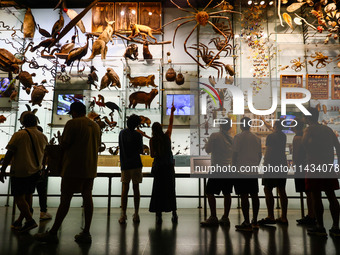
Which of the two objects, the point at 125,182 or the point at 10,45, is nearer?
the point at 125,182

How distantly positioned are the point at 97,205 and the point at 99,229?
211cm

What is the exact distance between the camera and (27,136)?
3061 millimetres

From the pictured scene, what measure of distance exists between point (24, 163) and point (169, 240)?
171 cm

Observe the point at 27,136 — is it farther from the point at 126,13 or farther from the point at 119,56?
the point at 126,13

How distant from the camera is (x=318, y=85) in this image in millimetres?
5141

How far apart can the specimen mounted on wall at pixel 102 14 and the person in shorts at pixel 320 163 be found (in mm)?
4212

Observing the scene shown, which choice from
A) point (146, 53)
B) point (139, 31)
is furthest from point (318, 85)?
point (139, 31)

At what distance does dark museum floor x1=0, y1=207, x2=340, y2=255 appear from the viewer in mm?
2412

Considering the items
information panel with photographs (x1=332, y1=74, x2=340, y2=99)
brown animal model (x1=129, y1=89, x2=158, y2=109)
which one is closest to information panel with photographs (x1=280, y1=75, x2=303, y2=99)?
information panel with photographs (x1=332, y1=74, x2=340, y2=99)

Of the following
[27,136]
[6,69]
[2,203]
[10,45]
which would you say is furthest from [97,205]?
[10,45]

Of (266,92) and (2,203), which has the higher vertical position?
(266,92)

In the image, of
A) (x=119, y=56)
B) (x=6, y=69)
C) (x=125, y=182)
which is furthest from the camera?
(x=119, y=56)

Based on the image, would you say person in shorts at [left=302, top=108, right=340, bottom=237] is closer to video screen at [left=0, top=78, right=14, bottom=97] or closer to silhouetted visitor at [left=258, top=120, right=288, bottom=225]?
silhouetted visitor at [left=258, top=120, right=288, bottom=225]

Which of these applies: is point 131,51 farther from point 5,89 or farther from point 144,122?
point 5,89
